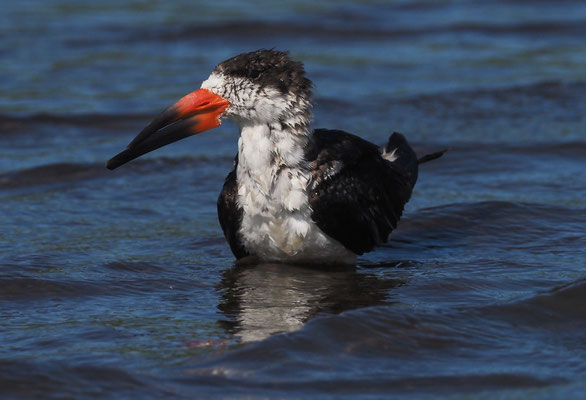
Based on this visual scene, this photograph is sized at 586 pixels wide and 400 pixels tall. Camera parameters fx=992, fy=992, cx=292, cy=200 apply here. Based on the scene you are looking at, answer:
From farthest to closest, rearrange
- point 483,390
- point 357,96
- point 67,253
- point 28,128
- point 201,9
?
1. point 201,9
2. point 357,96
3. point 28,128
4. point 67,253
5. point 483,390

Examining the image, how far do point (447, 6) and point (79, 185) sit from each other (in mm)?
9010

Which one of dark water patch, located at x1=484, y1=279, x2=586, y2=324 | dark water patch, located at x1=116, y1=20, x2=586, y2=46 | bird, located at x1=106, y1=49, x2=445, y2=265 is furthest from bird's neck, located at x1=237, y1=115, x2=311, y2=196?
dark water patch, located at x1=116, y1=20, x2=586, y2=46

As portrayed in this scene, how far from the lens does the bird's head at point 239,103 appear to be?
222 inches

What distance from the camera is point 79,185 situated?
8.21m

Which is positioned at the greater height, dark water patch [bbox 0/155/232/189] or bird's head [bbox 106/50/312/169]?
bird's head [bbox 106/50/312/169]

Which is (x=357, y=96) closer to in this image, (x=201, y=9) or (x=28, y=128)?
(x=28, y=128)

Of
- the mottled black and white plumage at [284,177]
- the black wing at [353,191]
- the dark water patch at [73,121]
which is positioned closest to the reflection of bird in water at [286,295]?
the mottled black and white plumage at [284,177]

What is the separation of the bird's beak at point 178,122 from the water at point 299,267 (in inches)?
32.4

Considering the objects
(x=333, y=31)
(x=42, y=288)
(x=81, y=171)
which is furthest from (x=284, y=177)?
(x=333, y=31)

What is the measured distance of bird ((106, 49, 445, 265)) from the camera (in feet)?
18.5

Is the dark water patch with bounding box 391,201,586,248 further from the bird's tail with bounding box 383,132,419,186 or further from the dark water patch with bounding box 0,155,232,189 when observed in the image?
the dark water patch with bounding box 0,155,232,189

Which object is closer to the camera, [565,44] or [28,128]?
[28,128]

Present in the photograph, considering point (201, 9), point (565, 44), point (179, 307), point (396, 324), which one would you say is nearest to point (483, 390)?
point (396, 324)

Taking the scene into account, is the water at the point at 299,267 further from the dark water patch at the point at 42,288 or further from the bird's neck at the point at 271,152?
the bird's neck at the point at 271,152
